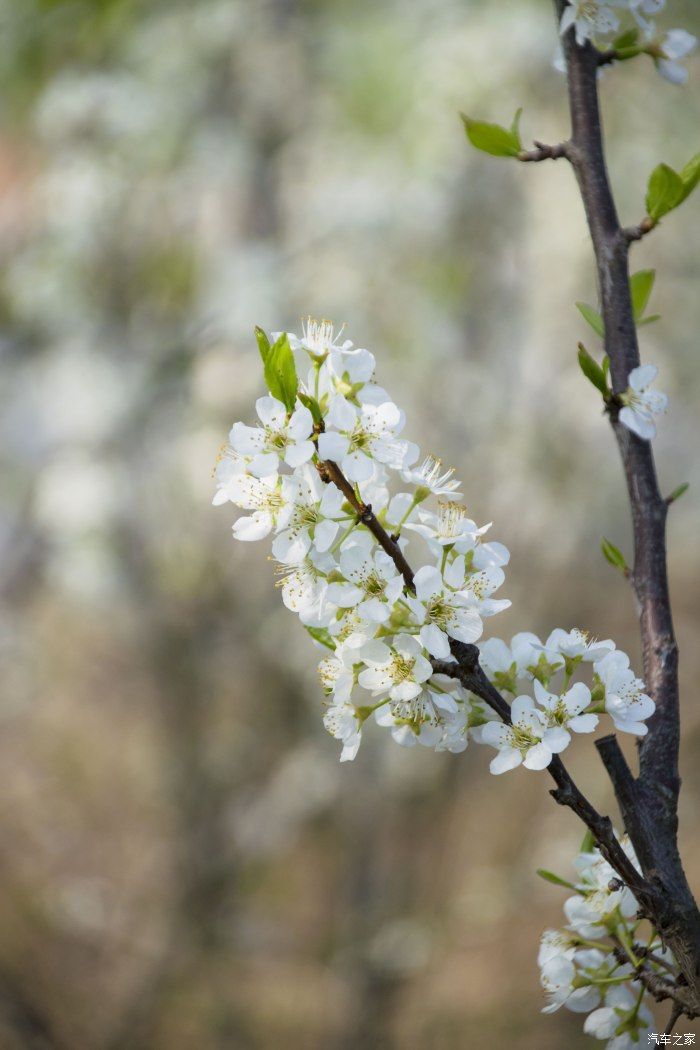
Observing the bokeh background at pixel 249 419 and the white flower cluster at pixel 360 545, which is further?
the bokeh background at pixel 249 419

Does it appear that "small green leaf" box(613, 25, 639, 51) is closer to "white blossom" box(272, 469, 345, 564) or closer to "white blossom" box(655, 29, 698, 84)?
"white blossom" box(655, 29, 698, 84)

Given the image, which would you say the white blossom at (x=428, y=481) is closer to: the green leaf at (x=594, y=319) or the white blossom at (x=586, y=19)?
the green leaf at (x=594, y=319)

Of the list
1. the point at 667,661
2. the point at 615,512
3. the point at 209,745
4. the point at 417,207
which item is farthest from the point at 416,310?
the point at 667,661

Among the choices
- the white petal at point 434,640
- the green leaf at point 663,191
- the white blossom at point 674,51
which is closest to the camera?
the white petal at point 434,640

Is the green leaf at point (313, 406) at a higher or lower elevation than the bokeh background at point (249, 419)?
lower

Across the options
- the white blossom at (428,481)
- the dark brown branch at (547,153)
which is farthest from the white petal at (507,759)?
the dark brown branch at (547,153)

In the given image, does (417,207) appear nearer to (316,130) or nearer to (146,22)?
(316,130)
